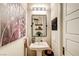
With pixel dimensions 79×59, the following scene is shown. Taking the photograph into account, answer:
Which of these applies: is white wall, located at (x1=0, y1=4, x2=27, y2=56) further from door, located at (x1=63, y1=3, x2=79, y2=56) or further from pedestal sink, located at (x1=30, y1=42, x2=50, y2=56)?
door, located at (x1=63, y1=3, x2=79, y2=56)

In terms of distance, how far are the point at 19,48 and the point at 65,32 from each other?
0.53 metres

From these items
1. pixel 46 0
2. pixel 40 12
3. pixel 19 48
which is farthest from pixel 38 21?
pixel 19 48

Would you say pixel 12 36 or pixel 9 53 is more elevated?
pixel 12 36

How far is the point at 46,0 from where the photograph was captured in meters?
1.34

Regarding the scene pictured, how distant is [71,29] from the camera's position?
1.32 metres

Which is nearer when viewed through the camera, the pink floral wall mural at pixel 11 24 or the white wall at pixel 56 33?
the pink floral wall mural at pixel 11 24

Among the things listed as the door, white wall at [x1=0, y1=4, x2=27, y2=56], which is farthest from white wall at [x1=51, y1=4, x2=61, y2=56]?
white wall at [x1=0, y1=4, x2=27, y2=56]

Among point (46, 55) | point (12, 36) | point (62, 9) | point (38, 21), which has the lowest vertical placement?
point (46, 55)

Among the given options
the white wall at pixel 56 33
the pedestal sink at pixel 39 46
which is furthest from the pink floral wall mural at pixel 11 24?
the white wall at pixel 56 33

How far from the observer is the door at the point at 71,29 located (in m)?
1.27

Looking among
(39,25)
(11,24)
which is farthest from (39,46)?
(11,24)

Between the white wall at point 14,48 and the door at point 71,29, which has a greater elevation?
the door at point 71,29

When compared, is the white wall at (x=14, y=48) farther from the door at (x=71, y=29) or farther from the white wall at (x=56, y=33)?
the door at (x=71, y=29)

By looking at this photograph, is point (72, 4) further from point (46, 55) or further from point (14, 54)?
point (14, 54)
